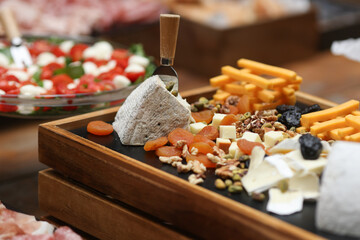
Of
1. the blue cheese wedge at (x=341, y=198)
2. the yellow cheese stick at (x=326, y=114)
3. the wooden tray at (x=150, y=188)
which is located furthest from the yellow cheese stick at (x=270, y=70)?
the blue cheese wedge at (x=341, y=198)

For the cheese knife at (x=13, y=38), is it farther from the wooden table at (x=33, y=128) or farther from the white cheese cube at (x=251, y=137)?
the white cheese cube at (x=251, y=137)

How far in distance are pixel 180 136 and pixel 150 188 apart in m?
0.24

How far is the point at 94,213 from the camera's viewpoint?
1.40m

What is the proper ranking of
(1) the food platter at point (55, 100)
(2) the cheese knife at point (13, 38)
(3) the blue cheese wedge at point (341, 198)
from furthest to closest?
(2) the cheese knife at point (13, 38)
(1) the food platter at point (55, 100)
(3) the blue cheese wedge at point (341, 198)

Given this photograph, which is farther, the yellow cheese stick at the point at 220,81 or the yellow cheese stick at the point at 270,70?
the yellow cheese stick at the point at 220,81

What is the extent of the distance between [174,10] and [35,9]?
1.06 metres

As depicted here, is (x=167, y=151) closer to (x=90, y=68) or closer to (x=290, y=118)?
(x=290, y=118)

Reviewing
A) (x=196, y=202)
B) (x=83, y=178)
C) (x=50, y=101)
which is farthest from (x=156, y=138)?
(x=50, y=101)

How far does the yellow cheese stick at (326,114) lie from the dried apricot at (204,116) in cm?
29

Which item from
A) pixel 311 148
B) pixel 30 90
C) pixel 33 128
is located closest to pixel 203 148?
pixel 311 148

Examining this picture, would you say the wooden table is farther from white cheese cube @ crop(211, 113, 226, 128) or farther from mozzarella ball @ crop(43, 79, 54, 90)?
white cheese cube @ crop(211, 113, 226, 128)

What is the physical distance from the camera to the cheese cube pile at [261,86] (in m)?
1.65

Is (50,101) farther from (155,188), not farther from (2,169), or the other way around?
(155,188)

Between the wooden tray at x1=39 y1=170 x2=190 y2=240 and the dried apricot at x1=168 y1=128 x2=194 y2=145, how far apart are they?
228mm
